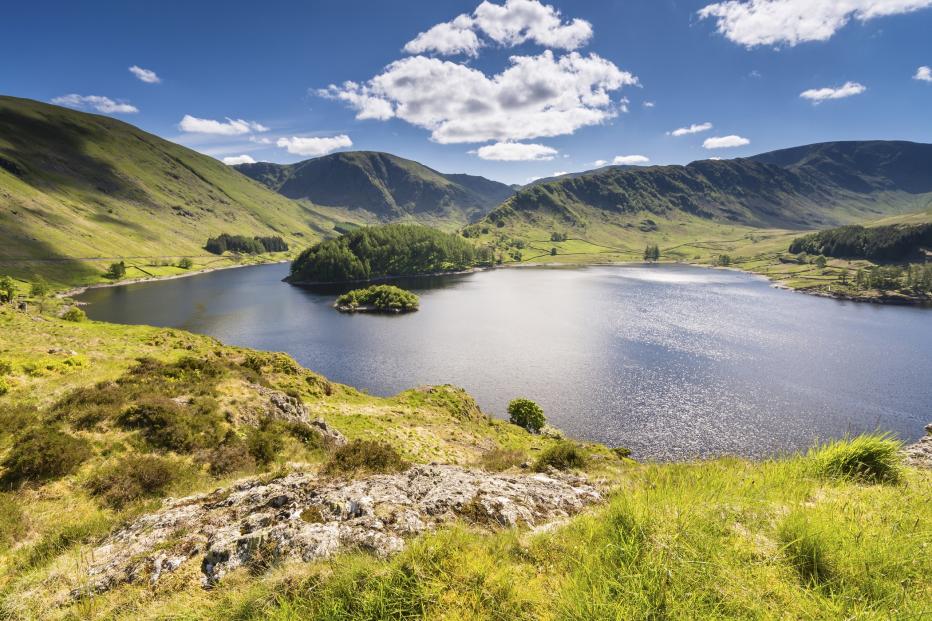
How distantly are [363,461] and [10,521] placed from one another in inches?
436

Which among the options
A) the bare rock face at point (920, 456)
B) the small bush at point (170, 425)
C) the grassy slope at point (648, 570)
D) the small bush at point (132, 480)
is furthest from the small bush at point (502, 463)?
the small bush at point (170, 425)

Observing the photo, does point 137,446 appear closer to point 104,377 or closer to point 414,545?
point 104,377

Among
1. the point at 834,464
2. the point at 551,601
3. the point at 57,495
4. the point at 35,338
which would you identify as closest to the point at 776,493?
the point at 834,464

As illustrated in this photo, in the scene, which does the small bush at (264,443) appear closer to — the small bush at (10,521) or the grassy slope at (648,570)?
the small bush at (10,521)

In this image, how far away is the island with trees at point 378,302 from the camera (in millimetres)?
137125

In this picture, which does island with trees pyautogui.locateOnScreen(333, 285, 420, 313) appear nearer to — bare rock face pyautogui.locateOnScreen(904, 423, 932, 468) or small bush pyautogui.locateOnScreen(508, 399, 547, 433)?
small bush pyautogui.locateOnScreen(508, 399, 547, 433)

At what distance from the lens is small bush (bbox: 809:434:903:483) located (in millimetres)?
7285

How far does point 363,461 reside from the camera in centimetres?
1505

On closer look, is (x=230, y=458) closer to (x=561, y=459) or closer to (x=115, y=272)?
(x=561, y=459)

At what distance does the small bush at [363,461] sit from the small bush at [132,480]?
714 cm

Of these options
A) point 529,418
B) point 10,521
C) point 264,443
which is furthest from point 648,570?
point 529,418

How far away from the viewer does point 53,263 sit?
575ft

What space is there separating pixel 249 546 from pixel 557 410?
59.7 metres

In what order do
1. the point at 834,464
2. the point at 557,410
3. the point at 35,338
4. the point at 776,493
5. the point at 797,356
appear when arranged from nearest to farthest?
the point at 776,493 → the point at 834,464 → the point at 35,338 → the point at 557,410 → the point at 797,356
